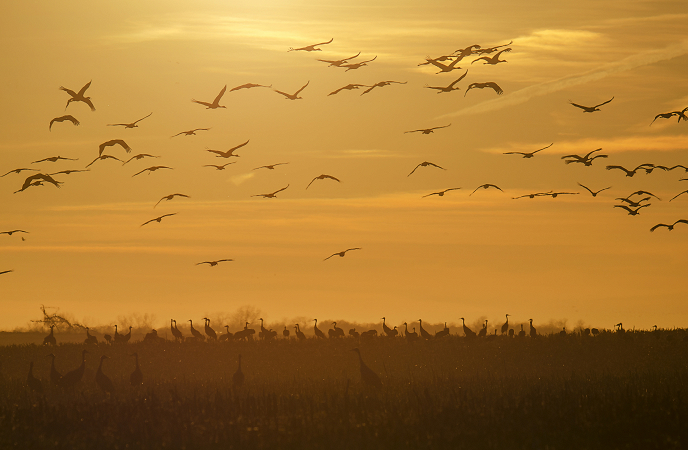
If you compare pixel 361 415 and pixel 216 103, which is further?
pixel 216 103

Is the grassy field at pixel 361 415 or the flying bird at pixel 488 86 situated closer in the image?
the grassy field at pixel 361 415

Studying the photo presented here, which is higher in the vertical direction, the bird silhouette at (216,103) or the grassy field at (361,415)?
the bird silhouette at (216,103)

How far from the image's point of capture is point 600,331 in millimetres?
34438

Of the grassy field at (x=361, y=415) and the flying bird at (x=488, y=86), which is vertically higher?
the flying bird at (x=488, y=86)

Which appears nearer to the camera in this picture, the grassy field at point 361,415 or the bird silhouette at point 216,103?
the grassy field at point 361,415

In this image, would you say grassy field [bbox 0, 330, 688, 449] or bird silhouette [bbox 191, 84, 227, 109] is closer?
grassy field [bbox 0, 330, 688, 449]

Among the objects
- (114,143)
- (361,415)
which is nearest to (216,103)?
(114,143)

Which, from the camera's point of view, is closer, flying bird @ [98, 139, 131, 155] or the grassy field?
the grassy field

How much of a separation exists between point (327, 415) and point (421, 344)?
17274 millimetres

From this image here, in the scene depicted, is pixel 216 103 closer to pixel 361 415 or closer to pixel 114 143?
pixel 114 143

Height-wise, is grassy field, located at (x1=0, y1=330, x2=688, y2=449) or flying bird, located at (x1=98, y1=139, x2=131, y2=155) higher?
flying bird, located at (x1=98, y1=139, x2=131, y2=155)

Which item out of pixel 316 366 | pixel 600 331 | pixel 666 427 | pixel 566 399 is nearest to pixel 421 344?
pixel 316 366

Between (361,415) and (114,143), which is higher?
(114,143)

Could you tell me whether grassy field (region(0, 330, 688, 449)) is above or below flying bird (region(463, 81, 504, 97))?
below
